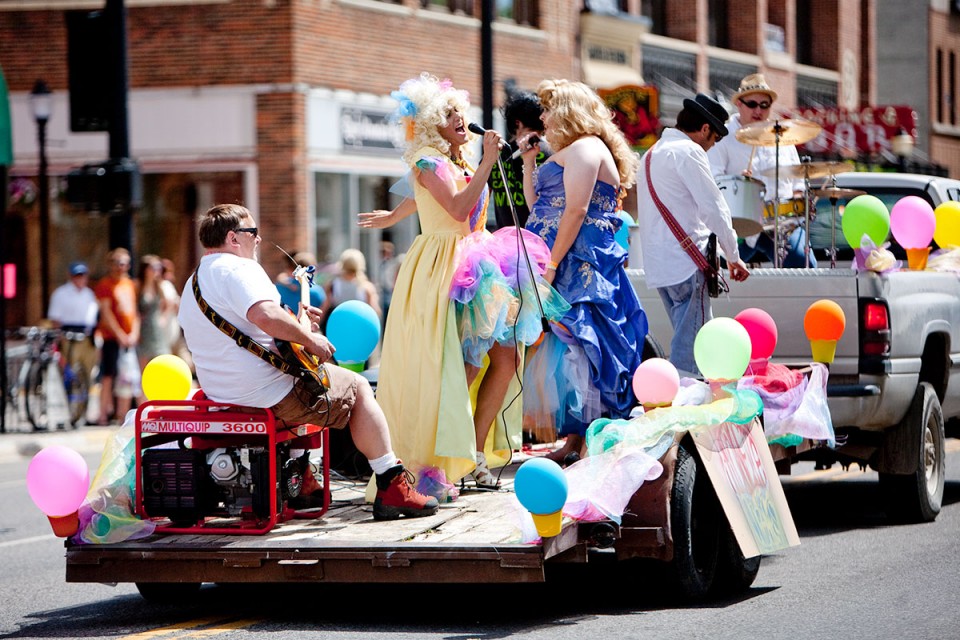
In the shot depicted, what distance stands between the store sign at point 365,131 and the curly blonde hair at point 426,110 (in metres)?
16.3

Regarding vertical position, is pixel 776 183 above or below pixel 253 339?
above

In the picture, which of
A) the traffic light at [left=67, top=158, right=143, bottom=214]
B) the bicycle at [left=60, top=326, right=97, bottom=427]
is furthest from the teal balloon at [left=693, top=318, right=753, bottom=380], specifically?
the bicycle at [left=60, top=326, right=97, bottom=427]

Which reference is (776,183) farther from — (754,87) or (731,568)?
(731,568)

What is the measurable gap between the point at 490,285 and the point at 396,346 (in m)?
0.55

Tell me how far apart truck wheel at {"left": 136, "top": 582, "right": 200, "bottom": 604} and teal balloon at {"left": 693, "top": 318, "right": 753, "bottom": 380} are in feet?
8.26

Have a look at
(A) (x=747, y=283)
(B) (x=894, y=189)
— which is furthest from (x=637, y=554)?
(B) (x=894, y=189)

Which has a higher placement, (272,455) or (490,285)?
(490,285)

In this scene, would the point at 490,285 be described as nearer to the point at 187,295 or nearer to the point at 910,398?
the point at 187,295

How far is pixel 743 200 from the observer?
10.1 metres

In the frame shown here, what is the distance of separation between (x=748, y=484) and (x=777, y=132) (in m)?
3.65

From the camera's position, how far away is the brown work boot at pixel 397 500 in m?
7.02

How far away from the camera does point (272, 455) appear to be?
22.0 feet

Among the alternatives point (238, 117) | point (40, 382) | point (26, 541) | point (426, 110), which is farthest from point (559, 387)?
point (238, 117)

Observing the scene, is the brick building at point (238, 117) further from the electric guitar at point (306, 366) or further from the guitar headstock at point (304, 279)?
the electric guitar at point (306, 366)
